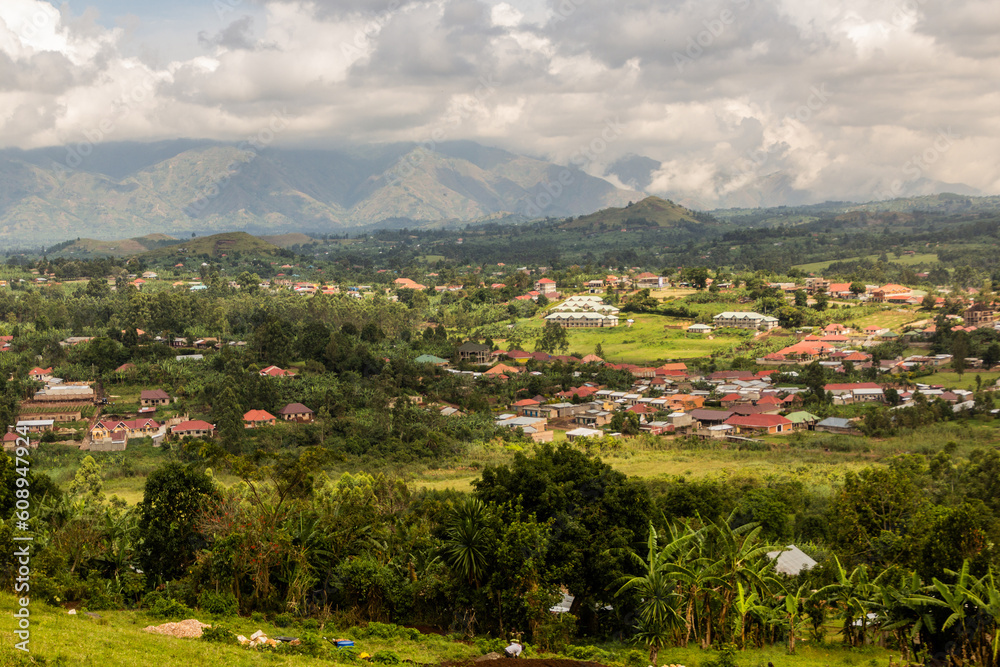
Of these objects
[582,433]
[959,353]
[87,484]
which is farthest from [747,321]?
[87,484]

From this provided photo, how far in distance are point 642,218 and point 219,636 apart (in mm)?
166390

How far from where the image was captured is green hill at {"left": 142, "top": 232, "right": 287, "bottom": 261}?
109m

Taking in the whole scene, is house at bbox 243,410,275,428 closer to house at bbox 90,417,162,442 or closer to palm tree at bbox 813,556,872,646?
house at bbox 90,417,162,442

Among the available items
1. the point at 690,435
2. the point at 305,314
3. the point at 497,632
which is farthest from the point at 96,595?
the point at 305,314

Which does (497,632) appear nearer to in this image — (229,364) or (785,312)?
(229,364)

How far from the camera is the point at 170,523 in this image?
1628cm

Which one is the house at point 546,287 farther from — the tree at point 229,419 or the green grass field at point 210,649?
the green grass field at point 210,649

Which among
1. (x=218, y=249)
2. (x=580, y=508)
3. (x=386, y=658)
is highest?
(x=218, y=249)

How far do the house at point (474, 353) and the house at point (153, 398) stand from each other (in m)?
18.9

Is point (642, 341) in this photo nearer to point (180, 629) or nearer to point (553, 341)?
point (553, 341)

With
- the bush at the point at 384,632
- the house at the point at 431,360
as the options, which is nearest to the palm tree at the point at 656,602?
the bush at the point at 384,632

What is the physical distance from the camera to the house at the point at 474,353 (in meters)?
52.6

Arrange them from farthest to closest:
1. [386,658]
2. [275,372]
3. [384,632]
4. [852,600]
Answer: [275,372] < [384,632] < [852,600] < [386,658]

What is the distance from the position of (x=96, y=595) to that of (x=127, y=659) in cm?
495
